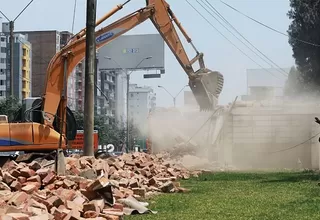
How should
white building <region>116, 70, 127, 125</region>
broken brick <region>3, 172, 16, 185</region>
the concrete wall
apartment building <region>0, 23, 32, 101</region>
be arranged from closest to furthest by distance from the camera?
broken brick <region>3, 172, 16, 185</region> → the concrete wall → apartment building <region>0, 23, 32, 101</region> → white building <region>116, 70, 127, 125</region>

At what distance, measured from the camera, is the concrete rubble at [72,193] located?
9.62m

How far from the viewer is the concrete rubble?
31.6 feet

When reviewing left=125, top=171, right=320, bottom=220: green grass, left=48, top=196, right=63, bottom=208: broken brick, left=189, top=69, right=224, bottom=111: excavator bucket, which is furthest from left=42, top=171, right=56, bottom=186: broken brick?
left=189, top=69, right=224, bottom=111: excavator bucket

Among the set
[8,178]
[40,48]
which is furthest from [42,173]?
[40,48]

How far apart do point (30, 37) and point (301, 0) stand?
75.8 meters

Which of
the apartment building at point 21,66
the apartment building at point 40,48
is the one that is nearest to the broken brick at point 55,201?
the apartment building at point 21,66

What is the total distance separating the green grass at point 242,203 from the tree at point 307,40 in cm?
2688

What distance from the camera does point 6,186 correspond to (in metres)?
11.8

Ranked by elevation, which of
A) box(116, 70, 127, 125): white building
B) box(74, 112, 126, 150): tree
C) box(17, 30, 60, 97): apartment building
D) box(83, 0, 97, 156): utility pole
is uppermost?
box(17, 30, 60, 97): apartment building

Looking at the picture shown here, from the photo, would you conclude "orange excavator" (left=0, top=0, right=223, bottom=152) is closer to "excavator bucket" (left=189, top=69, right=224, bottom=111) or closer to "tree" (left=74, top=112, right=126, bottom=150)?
"excavator bucket" (left=189, top=69, right=224, bottom=111)

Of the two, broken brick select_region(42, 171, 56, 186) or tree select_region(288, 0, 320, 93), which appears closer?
broken brick select_region(42, 171, 56, 186)

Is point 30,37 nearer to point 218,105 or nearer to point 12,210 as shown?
point 218,105

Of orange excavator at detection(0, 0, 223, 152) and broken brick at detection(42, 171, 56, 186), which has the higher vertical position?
orange excavator at detection(0, 0, 223, 152)

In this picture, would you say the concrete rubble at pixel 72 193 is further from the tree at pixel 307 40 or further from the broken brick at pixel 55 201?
the tree at pixel 307 40
